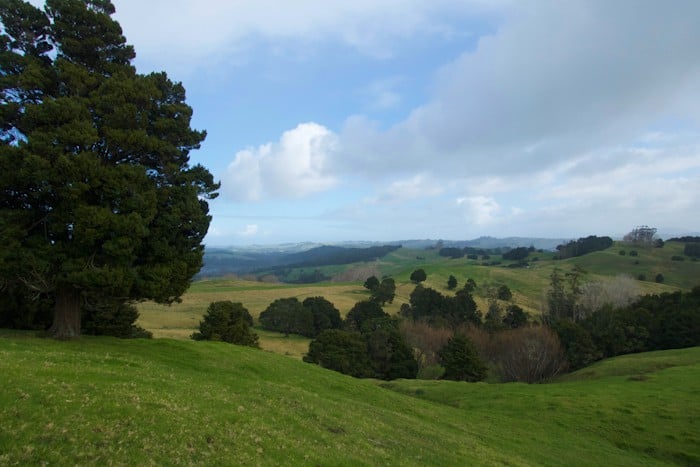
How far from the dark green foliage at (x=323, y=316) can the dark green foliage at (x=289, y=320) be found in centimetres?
196

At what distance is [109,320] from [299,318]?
62.7m

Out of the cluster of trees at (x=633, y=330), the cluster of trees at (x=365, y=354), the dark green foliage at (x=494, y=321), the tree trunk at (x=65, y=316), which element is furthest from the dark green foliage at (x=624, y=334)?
the tree trunk at (x=65, y=316)

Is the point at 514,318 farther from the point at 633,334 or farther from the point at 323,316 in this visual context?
the point at 323,316

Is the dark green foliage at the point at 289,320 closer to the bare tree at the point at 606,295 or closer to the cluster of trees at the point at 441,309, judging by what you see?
the cluster of trees at the point at 441,309

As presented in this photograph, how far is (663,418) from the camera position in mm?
29031

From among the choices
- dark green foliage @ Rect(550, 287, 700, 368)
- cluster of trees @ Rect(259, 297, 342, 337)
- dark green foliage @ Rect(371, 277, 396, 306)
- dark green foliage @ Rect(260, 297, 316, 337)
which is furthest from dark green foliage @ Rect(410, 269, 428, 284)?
dark green foliage @ Rect(550, 287, 700, 368)

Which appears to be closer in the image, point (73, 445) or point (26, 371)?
point (73, 445)

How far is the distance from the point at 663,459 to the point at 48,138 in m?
39.3

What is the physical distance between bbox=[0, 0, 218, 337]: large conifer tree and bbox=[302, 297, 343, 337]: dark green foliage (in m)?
74.2

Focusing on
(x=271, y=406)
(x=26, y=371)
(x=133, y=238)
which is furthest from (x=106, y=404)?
(x=133, y=238)

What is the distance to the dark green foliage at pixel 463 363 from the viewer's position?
57.4 m

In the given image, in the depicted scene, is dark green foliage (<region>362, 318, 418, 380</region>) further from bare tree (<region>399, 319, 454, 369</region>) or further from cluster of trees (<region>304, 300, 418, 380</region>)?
bare tree (<region>399, 319, 454, 369</region>)

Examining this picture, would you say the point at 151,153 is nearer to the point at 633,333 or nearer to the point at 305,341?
the point at 305,341

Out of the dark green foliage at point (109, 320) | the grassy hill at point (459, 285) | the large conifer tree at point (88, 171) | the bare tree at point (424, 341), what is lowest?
the bare tree at point (424, 341)
